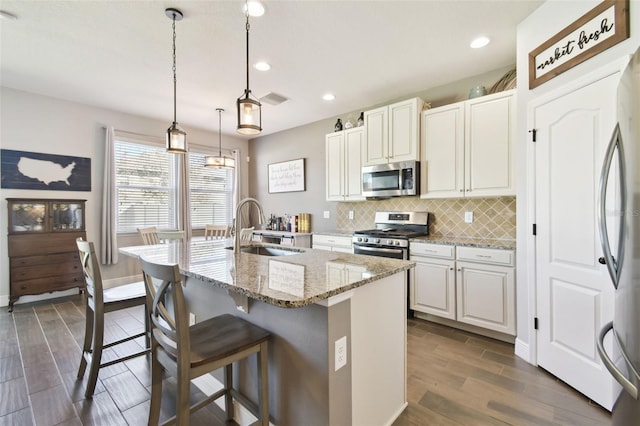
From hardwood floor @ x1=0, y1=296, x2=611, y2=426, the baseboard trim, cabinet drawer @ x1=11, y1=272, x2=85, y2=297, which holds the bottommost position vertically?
hardwood floor @ x1=0, y1=296, x2=611, y2=426

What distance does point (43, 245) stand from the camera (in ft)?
11.7

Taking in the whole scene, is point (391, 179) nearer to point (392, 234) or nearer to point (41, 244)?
point (392, 234)

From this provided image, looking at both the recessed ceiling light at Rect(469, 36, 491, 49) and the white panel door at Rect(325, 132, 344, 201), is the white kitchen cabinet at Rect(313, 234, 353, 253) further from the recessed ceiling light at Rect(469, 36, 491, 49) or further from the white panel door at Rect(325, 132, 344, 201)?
the recessed ceiling light at Rect(469, 36, 491, 49)

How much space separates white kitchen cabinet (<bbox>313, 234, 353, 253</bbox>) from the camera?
3.84 m

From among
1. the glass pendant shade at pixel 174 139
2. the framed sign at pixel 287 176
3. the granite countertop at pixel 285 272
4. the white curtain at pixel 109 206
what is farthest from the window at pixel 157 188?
the granite countertop at pixel 285 272

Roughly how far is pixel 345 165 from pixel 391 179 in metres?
0.85

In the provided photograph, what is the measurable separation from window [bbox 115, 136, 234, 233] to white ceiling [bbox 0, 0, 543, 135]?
0.92 meters

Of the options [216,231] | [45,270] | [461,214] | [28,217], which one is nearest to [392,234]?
[461,214]

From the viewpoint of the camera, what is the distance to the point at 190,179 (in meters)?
5.24

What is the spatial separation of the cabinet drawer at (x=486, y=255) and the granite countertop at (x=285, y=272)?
1457 millimetres

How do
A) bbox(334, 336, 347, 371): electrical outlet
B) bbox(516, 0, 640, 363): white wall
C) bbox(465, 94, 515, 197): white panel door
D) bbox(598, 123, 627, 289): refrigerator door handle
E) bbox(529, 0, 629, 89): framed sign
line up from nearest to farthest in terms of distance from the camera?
bbox(598, 123, 627, 289): refrigerator door handle → bbox(334, 336, 347, 371): electrical outlet → bbox(529, 0, 629, 89): framed sign → bbox(516, 0, 640, 363): white wall → bbox(465, 94, 515, 197): white panel door

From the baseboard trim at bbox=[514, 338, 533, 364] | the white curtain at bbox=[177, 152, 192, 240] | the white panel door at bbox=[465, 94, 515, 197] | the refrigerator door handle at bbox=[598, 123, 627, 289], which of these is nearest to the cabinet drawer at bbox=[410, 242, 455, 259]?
the white panel door at bbox=[465, 94, 515, 197]

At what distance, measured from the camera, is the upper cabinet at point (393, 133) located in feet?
Result: 10.9

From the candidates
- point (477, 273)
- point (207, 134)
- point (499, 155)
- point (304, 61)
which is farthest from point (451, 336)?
point (207, 134)
